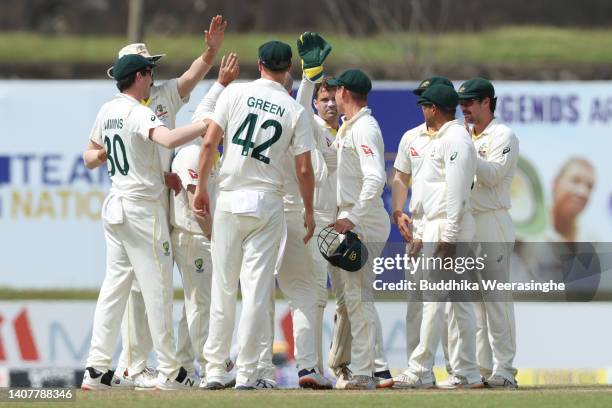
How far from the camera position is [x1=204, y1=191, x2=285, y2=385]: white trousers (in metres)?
9.82

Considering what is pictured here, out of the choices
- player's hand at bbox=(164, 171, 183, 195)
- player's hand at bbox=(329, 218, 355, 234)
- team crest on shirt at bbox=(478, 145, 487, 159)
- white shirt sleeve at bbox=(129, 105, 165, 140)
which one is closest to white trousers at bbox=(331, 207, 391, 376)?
player's hand at bbox=(329, 218, 355, 234)

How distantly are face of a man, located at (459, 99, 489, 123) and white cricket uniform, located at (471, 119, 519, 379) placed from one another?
0.11 meters

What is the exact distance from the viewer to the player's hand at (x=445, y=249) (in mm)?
10281

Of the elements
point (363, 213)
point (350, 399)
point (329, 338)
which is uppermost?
point (363, 213)

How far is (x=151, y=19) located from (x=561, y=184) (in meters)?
11.9

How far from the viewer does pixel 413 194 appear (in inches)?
427

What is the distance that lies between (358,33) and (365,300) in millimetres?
14252

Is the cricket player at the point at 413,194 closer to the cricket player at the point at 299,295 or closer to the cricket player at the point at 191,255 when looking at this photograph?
the cricket player at the point at 299,295

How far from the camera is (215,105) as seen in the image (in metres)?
10.3

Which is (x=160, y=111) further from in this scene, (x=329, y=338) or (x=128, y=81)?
(x=329, y=338)

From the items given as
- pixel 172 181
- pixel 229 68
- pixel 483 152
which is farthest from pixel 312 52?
pixel 483 152

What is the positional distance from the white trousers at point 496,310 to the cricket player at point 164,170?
82.2 inches

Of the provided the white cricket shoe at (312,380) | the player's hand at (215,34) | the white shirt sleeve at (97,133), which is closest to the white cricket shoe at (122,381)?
the white cricket shoe at (312,380)

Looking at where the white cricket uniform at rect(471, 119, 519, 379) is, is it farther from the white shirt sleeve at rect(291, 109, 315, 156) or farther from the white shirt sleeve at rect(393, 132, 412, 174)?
the white shirt sleeve at rect(291, 109, 315, 156)
